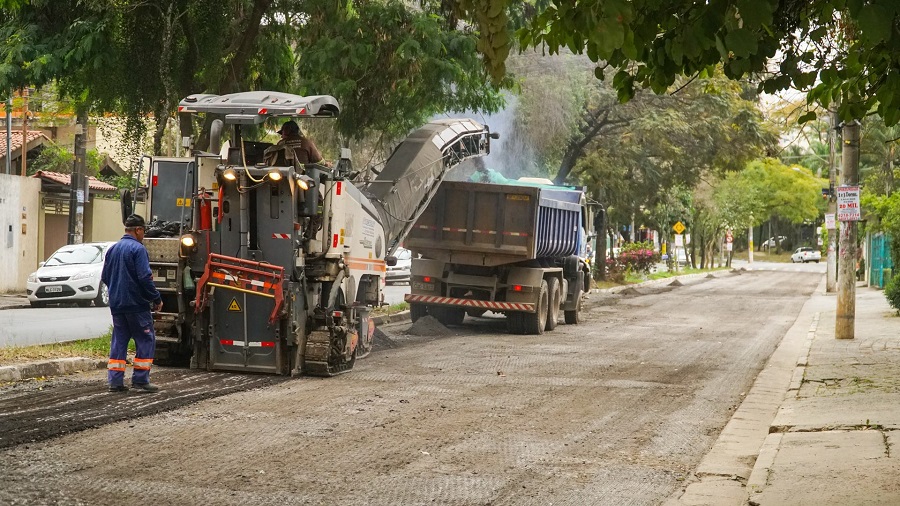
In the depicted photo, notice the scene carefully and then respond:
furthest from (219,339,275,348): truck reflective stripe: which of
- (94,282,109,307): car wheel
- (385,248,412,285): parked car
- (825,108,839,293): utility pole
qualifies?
(385,248,412,285): parked car

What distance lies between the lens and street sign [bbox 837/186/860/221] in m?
18.8

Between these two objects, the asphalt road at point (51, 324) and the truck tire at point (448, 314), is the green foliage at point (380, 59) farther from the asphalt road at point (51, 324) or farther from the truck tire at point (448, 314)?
the asphalt road at point (51, 324)

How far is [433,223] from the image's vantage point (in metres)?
20.5

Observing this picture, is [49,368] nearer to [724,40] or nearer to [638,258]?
[724,40]

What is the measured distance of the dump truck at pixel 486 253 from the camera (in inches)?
798

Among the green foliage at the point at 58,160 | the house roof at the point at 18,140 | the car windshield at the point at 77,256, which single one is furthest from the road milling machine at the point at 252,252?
the green foliage at the point at 58,160

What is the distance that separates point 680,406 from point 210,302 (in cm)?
534

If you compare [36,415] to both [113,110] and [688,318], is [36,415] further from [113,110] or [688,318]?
[688,318]

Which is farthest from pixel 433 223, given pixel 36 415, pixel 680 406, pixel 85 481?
pixel 85 481

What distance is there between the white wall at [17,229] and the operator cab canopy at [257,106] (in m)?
Result: 18.7

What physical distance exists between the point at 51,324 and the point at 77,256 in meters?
6.57

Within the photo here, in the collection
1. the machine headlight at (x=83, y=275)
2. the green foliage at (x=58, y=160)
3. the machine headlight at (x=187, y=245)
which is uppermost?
the green foliage at (x=58, y=160)

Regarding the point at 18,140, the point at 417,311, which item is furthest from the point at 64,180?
the point at 417,311

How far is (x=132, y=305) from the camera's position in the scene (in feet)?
36.1
